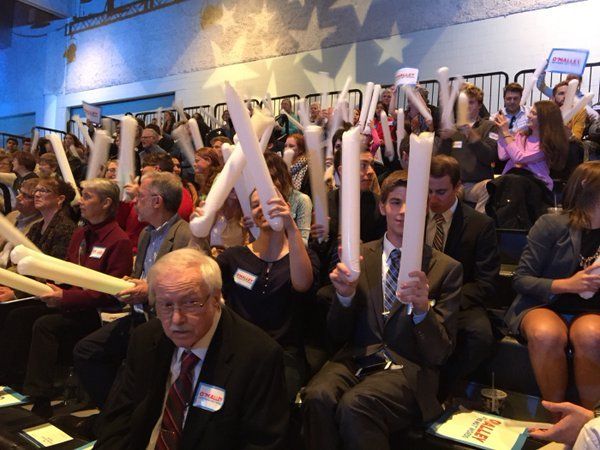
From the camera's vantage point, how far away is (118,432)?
167 centimetres

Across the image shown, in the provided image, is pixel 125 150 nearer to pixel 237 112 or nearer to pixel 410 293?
pixel 237 112

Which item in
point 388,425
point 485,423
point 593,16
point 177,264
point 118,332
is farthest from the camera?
point 593,16

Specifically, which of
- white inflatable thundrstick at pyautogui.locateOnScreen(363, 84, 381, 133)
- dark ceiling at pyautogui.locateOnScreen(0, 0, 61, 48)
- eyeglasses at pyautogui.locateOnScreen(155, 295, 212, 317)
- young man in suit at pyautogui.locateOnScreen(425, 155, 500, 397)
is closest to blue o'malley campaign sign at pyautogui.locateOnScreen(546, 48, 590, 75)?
white inflatable thundrstick at pyautogui.locateOnScreen(363, 84, 381, 133)

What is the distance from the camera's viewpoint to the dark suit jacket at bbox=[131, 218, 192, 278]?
2777 millimetres

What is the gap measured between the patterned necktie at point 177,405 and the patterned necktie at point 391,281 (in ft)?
2.88

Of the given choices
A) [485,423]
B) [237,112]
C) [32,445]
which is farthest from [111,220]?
[485,423]

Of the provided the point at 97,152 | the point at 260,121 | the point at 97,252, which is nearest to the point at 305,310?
the point at 260,121

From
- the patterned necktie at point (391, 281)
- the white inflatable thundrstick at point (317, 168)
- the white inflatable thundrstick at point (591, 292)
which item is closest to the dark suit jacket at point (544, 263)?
the white inflatable thundrstick at point (591, 292)

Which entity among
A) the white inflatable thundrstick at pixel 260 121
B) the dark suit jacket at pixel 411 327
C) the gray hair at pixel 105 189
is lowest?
the dark suit jacket at pixel 411 327

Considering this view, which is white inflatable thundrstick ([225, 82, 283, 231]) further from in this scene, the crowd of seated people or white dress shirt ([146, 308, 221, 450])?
white dress shirt ([146, 308, 221, 450])

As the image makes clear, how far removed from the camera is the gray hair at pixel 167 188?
289 cm

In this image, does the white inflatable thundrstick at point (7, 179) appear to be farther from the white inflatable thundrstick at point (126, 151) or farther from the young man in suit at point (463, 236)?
the young man in suit at point (463, 236)

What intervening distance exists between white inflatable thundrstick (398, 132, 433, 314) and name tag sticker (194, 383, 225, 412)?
0.74 m

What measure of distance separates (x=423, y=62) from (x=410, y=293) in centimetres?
870
